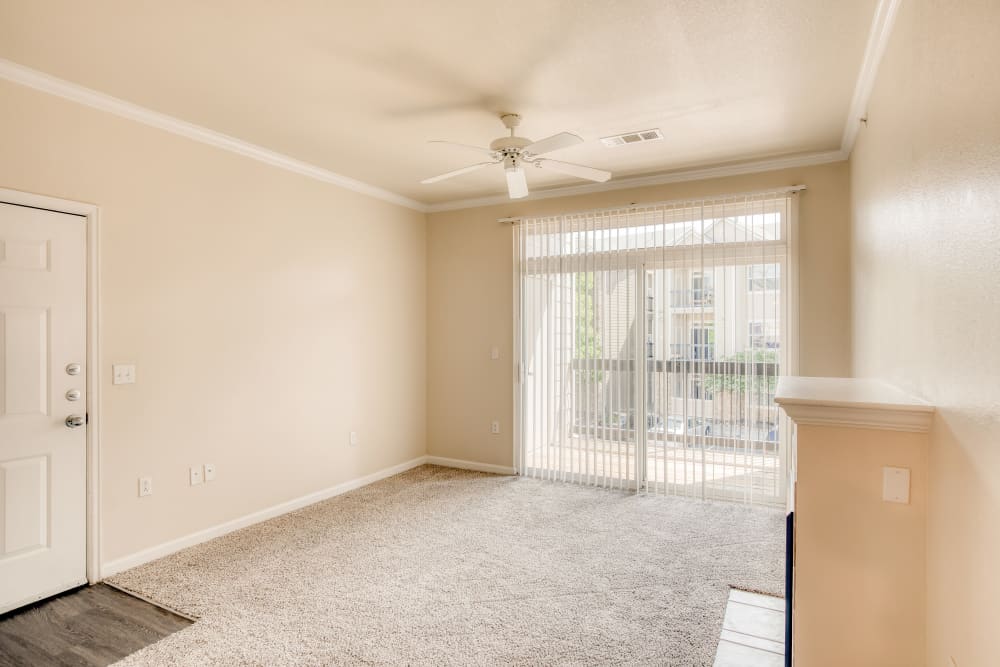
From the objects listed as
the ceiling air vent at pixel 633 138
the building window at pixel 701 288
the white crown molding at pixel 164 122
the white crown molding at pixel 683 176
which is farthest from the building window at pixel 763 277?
the white crown molding at pixel 164 122

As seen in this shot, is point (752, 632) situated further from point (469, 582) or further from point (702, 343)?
point (702, 343)

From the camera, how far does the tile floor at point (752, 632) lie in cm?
218

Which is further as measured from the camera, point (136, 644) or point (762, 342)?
point (762, 342)

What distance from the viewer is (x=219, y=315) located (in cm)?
354

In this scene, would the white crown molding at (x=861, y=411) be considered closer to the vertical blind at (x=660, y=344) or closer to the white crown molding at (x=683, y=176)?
the vertical blind at (x=660, y=344)

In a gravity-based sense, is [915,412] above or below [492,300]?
below

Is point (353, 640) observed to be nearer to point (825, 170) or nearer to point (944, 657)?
point (944, 657)

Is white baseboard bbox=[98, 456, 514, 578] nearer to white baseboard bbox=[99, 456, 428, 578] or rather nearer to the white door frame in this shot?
white baseboard bbox=[99, 456, 428, 578]

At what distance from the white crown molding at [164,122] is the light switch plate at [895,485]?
392 centimetres

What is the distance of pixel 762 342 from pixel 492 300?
240cm

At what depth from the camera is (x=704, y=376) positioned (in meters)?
4.19

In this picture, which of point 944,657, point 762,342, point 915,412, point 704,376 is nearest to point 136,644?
point 944,657

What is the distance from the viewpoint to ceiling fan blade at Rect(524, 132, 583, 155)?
8.98 ft

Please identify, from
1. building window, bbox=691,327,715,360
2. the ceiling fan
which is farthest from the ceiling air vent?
building window, bbox=691,327,715,360
